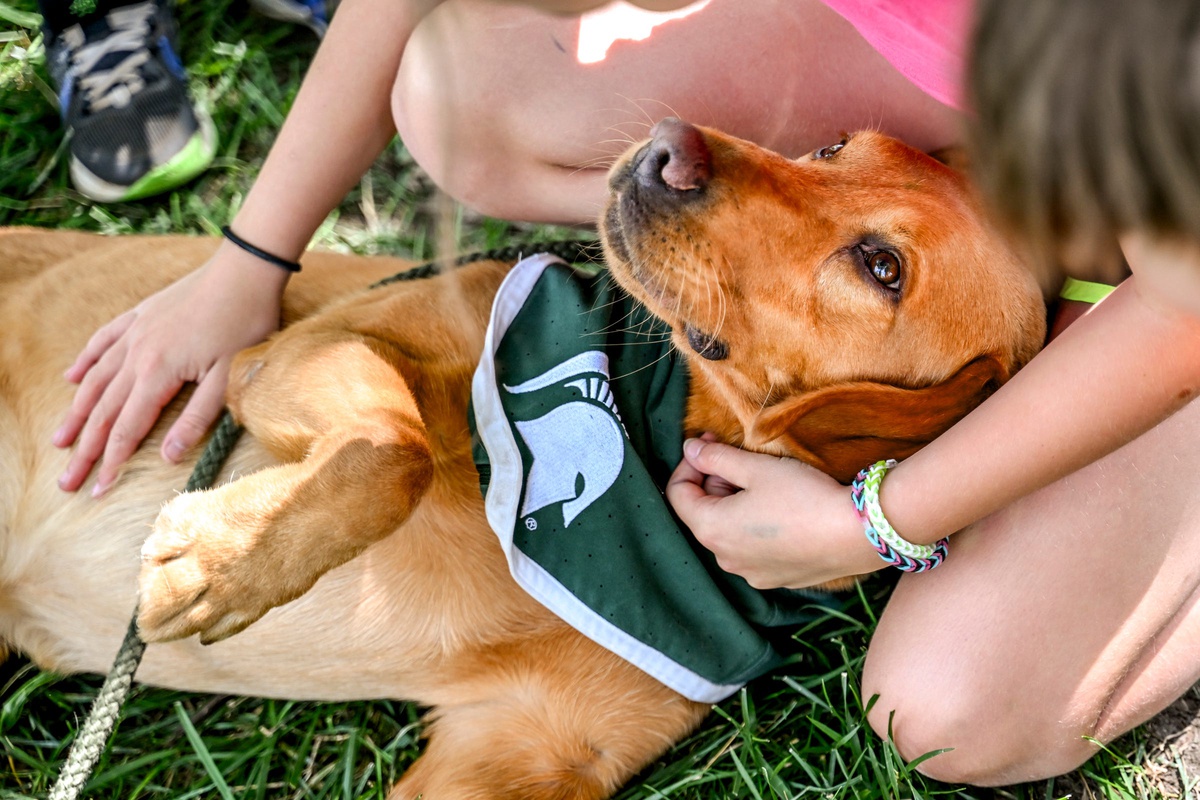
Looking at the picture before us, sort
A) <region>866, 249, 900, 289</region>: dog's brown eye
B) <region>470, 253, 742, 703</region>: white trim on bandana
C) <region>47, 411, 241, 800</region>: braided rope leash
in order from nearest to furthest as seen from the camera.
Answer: <region>47, 411, 241, 800</region>: braided rope leash
<region>866, 249, 900, 289</region>: dog's brown eye
<region>470, 253, 742, 703</region>: white trim on bandana

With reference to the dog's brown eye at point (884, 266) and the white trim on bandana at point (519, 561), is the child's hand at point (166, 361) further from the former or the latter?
the dog's brown eye at point (884, 266)

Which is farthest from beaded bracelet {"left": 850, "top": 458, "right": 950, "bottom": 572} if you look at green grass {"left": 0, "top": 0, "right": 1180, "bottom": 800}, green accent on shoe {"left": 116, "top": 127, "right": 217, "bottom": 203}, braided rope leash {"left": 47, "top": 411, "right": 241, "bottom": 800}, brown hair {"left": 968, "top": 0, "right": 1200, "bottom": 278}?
green accent on shoe {"left": 116, "top": 127, "right": 217, "bottom": 203}

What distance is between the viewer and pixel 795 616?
2.49 m

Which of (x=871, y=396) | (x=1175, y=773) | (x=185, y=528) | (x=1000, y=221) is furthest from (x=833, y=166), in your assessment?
(x=1175, y=773)

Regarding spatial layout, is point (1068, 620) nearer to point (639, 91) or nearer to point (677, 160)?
point (677, 160)

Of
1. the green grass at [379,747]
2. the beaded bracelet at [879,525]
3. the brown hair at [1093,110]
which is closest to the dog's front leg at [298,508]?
the green grass at [379,747]

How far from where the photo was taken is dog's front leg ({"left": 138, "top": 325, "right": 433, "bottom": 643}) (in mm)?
1968

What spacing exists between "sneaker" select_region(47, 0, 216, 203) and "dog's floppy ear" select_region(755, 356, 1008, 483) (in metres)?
2.64

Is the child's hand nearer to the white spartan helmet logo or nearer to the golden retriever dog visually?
the golden retriever dog

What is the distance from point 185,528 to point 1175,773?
2.57 metres

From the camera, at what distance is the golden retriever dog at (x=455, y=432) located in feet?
6.80

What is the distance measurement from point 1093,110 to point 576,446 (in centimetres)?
145

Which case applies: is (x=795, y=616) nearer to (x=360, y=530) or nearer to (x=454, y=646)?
(x=454, y=646)

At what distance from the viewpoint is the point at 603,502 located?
230cm
